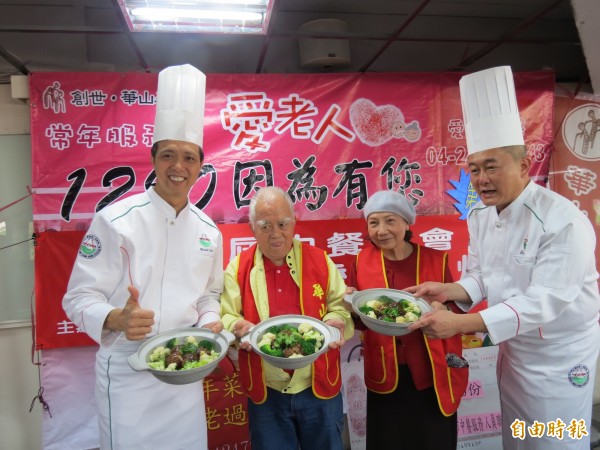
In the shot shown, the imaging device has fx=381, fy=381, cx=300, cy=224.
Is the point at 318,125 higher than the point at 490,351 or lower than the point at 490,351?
higher

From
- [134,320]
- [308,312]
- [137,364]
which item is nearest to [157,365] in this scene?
[137,364]

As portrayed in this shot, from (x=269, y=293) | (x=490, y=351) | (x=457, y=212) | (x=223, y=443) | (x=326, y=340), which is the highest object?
(x=457, y=212)

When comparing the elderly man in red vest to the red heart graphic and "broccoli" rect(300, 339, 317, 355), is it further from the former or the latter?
the red heart graphic

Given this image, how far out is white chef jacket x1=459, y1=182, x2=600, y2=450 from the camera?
73.2 inches

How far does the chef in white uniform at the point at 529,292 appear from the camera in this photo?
1.86 meters

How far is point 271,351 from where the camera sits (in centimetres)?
169

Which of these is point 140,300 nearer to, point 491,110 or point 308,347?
point 308,347

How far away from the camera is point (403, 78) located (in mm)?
3158

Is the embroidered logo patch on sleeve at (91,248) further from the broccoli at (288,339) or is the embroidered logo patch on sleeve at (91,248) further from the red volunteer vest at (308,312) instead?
the broccoli at (288,339)

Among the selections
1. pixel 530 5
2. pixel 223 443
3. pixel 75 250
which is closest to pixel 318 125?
pixel 75 250

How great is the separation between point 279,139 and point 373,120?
0.79 metres

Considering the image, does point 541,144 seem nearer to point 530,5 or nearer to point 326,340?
point 530,5

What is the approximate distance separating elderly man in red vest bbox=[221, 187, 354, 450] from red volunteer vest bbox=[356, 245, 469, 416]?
0.23 metres

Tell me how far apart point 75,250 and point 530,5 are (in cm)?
435
